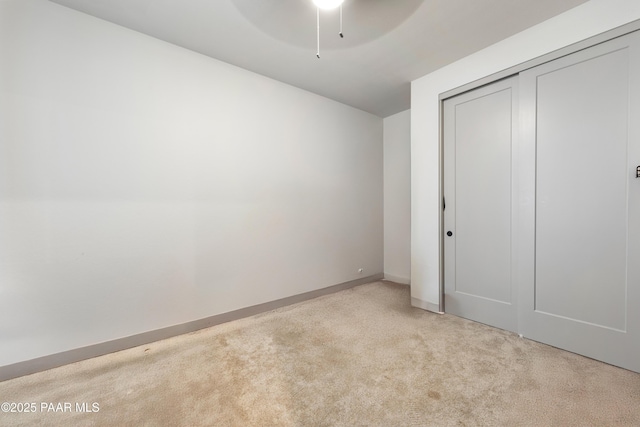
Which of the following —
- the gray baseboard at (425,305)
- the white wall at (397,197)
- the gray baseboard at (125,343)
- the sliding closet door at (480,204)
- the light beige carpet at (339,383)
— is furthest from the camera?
the white wall at (397,197)

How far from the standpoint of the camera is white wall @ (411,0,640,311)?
2.22 m

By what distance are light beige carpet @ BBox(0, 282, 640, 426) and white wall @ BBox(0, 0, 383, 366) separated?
1.39 feet

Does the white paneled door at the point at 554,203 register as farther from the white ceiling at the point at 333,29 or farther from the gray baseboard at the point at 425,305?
the white ceiling at the point at 333,29

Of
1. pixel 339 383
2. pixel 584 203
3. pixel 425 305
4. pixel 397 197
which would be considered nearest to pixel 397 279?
pixel 425 305

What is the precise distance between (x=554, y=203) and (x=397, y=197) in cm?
216

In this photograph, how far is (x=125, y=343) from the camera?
2158 mm

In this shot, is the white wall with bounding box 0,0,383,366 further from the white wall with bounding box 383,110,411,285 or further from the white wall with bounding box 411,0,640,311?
the white wall with bounding box 383,110,411,285

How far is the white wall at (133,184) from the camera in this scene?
71.9 inches

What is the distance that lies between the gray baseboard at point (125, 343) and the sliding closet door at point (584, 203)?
266cm

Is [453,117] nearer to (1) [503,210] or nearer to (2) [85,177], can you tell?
(1) [503,210]

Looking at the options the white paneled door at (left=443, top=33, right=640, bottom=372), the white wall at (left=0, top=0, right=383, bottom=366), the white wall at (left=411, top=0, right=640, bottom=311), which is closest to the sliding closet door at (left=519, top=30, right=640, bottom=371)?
the white paneled door at (left=443, top=33, right=640, bottom=372)

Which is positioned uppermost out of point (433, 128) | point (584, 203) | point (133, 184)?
point (433, 128)

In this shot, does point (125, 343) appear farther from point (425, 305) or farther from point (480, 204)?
point (480, 204)

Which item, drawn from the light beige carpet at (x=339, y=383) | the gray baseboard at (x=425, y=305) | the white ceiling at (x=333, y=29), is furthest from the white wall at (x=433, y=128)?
the light beige carpet at (x=339, y=383)
